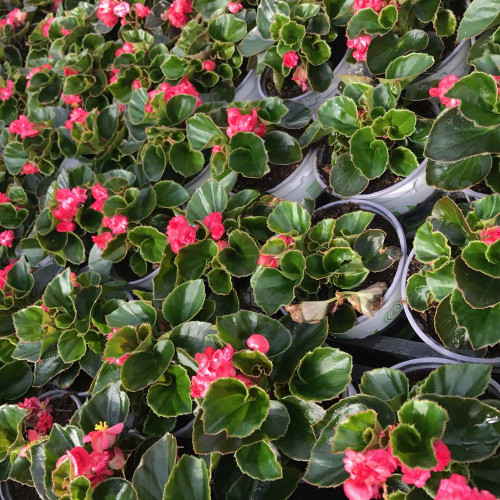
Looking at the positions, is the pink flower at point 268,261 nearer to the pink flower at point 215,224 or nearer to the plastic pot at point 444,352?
the pink flower at point 215,224

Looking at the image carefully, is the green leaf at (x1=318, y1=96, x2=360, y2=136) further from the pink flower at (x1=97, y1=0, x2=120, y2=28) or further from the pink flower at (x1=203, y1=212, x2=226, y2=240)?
the pink flower at (x1=97, y1=0, x2=120, y2=28)

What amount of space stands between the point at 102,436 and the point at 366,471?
0.52 meters

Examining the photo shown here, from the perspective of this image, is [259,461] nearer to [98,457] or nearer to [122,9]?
[98,457]

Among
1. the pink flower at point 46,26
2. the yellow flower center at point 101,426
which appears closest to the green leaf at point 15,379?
the yellow flower center at point 101,426

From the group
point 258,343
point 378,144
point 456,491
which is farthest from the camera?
point 378,144

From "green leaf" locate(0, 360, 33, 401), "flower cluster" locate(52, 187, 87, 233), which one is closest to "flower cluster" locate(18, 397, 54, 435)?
"green leaf" locate(0, 360, 33, 401)

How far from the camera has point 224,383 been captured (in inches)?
31.1

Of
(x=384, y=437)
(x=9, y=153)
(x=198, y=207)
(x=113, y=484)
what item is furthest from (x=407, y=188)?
(x=9, y=153)

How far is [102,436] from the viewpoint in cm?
91

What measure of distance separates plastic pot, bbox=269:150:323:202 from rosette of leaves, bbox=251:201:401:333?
266mm

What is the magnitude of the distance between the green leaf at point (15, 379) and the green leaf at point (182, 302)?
58 cm

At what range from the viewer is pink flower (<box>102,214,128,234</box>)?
131 cm

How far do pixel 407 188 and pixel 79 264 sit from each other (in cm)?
98

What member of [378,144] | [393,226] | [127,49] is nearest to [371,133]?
[378,144]
